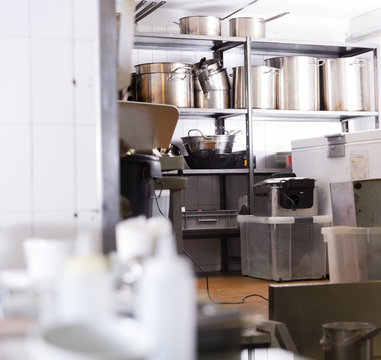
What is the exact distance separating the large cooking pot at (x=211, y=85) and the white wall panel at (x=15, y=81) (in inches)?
164

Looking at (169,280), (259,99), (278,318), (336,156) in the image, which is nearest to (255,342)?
(278,318)

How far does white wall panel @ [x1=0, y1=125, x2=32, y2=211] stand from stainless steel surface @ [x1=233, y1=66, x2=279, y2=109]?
440 cm

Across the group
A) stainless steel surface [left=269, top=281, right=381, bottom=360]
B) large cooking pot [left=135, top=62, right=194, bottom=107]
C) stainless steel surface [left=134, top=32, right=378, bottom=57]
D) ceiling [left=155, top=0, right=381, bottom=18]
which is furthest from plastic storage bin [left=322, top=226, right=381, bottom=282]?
ceiling [left=155, top=0, right=381, bottom=18]

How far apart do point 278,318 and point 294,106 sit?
11.2 feet

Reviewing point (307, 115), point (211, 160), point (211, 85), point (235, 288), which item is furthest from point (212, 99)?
point (235, 288)

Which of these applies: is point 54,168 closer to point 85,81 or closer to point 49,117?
point 49,117

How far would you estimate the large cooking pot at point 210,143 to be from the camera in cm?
602

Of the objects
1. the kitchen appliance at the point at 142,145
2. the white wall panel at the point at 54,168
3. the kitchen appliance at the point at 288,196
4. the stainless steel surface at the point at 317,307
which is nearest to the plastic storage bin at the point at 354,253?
the stainless steel surface at the point at 317,307

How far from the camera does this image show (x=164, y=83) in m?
5.89

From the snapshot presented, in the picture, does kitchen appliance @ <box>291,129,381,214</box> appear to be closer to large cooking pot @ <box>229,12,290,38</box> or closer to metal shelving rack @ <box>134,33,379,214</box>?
metal shelving rack @ <box>134,33,379,214</box>

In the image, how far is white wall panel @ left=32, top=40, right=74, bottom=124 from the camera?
1.92 metres

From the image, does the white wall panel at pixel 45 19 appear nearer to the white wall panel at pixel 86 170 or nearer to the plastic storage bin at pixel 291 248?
the white wall panel at pixel 86 170

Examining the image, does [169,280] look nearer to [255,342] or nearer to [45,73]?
[45,73]

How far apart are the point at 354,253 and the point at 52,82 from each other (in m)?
2.48
